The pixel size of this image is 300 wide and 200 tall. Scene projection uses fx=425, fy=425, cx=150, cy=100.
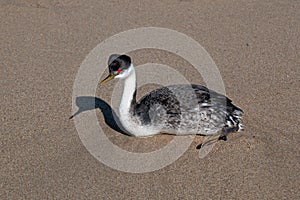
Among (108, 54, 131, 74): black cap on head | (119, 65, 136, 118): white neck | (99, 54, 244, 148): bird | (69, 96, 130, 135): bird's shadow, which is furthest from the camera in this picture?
(69, 96, 130, 135): bird's shadow

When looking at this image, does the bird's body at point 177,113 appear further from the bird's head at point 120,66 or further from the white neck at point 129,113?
the bird's head at point 120,66

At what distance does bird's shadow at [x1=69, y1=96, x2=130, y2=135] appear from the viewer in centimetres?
488

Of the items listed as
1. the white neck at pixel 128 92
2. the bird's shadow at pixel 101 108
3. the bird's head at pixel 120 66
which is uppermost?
the bird's head at pixel 120 66

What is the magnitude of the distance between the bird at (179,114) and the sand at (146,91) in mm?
208

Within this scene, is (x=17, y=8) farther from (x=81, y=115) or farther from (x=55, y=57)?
(x=81, y=115)

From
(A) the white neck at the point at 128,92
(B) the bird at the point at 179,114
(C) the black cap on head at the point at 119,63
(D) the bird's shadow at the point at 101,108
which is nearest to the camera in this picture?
(C) the black cap on head at the point at 119,63

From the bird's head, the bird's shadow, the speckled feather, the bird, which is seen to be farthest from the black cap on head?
the bird's shadow

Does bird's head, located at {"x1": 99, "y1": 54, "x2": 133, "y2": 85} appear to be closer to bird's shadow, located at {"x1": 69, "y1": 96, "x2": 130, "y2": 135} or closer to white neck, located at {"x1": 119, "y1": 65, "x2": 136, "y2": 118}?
white neck, located at {"x1": 119, "y1": 65, "x2": 136, "y2": 118}

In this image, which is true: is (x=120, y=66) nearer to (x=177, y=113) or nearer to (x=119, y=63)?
(x=119, y=63)

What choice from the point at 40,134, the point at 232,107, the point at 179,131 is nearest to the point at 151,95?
the point at 179,131

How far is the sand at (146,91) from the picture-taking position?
4246 mm

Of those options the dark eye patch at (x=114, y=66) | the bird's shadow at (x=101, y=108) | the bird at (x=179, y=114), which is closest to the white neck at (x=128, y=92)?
the bird at (x=179, y=114)

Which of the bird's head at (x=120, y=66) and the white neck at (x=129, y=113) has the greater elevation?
the bird's head at (x=120, y=66)

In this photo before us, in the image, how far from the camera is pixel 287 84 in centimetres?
561
